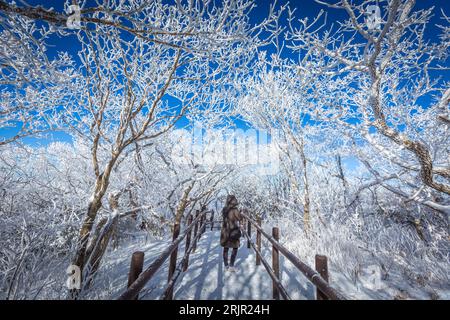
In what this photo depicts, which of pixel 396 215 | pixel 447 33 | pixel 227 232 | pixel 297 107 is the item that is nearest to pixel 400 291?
pixel 227 232

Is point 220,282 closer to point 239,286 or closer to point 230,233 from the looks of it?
point 239,286

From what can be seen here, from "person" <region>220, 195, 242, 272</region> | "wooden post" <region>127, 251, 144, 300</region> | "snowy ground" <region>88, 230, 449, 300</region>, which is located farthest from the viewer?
"person" <region>220, 195, 242, 272</region>

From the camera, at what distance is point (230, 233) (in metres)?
4.55

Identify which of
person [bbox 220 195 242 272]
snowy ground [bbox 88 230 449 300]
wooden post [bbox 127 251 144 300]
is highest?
person [bbox 220 195 242 272]

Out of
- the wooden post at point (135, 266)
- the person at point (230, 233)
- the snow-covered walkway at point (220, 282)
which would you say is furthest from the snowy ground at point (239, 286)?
the wooden post at point (135, 266)

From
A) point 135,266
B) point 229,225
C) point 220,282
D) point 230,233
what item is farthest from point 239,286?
point 135,266

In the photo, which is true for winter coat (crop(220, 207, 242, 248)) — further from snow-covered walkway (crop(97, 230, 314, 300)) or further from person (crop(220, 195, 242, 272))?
snow-covered walkway (crop(97, 230, 314, 300))

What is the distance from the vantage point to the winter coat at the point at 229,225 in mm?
4504

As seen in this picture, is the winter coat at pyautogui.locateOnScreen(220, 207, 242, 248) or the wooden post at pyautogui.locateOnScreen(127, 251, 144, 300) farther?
the winter coat at pyautogui.locateOnScreen(220, 207, 242, 248)

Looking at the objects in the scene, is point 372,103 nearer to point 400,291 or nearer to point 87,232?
point 400,291

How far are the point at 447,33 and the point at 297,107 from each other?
4.45m

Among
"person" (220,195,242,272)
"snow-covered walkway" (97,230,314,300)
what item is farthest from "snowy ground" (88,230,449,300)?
"person" (220,195,242,272)

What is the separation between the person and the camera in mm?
4453

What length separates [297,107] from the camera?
793 cm
